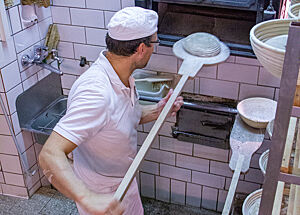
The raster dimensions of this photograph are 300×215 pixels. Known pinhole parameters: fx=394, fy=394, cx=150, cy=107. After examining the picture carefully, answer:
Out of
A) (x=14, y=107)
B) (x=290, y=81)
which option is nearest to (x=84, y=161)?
(x=14, y=107)

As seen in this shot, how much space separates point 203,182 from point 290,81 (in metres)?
1.75

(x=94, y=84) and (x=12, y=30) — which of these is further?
(x=12, y=30)

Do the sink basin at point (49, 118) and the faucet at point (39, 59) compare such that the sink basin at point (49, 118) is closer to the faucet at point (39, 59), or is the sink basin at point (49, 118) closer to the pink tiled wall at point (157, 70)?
the pink tiled wall at point (157, 70)

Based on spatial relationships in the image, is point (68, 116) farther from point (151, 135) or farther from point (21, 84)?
point (21, 84)

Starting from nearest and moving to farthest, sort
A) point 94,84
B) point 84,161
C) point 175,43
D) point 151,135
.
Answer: point 151,135 → point 94,84 → point 84,161 → point 175,43

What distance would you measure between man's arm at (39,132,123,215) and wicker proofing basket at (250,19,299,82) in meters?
0.56

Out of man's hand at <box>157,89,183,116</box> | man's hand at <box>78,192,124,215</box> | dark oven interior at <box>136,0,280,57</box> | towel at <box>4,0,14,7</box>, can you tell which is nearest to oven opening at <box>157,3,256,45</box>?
dark oven interior at <box>136,0,280,57</box>

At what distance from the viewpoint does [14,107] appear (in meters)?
2.20

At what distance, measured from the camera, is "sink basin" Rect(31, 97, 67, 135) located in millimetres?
2290

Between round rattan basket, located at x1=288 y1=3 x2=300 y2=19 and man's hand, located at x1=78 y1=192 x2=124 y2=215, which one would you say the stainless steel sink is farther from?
round rattan basket, located at x1=288 y1=3 x2=300 y2=19

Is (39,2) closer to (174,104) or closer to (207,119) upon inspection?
(174,104)

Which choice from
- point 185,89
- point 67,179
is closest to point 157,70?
point 185,89

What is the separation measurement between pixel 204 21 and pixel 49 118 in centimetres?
109

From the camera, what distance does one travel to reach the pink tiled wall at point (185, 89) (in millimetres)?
2037
